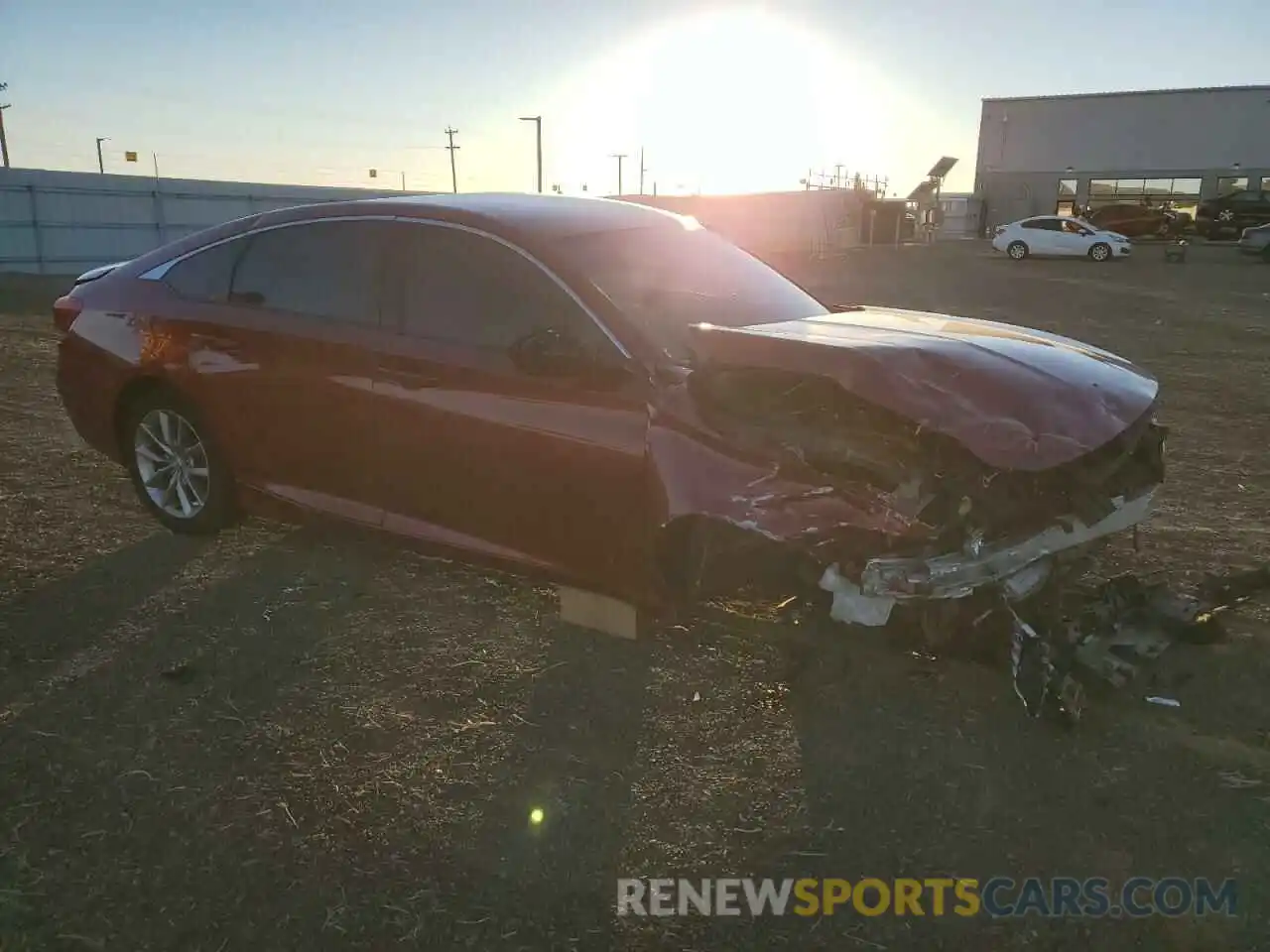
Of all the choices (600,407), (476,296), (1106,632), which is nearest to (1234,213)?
(1106,632)

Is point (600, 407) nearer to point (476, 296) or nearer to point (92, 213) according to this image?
point (476, 296)

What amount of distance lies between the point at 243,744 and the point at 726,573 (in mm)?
1699

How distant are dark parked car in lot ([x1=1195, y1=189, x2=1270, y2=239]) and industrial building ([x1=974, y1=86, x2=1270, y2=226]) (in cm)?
701

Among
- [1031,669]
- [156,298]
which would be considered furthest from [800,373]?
Answer: [156,298]

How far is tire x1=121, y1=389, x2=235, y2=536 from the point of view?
175 inches

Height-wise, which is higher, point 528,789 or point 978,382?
point 978,382

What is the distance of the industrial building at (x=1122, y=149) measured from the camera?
43312 mm

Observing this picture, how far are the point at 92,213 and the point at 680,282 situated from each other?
2675 cm

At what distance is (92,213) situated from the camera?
25.0 metres

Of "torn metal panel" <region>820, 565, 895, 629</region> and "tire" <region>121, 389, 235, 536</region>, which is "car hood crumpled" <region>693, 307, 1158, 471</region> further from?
"tire" <region>121, 389, 235, 536</region>

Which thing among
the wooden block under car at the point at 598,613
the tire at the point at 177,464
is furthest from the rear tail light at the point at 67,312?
the wooden block under car at the point at 598,613

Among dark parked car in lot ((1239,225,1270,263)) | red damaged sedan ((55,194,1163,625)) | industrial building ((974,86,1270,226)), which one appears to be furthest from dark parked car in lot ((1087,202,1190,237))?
red damaged sedan ((55,194,1163,625))

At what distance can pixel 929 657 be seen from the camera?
348 cm

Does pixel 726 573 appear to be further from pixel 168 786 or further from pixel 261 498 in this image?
pixel 261 498
